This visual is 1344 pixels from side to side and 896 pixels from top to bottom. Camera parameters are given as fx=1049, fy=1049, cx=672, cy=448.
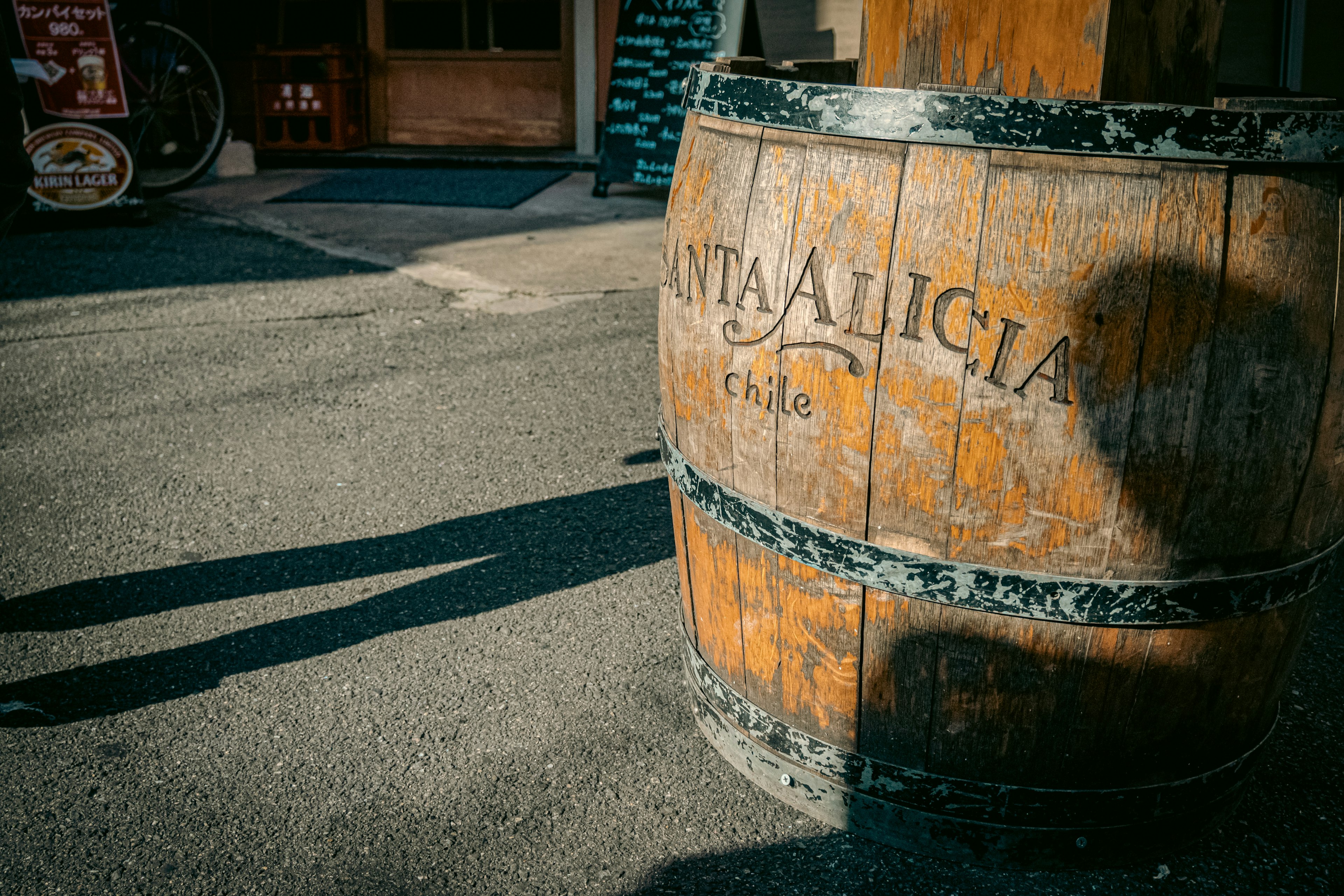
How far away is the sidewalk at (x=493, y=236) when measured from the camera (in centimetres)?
552

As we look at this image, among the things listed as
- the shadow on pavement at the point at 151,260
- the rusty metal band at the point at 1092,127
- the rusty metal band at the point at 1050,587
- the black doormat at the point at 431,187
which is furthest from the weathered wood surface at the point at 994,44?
the black doormat at the point at 431,187

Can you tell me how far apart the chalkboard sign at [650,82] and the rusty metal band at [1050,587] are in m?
5.67

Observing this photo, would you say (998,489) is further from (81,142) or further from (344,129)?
(344,129)

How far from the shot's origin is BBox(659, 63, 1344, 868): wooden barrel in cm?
147

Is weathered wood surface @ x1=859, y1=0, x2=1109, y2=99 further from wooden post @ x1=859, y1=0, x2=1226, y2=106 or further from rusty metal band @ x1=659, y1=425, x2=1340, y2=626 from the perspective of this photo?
rusty metal band @ x1=659, y1=425, x2=1340, y2=626

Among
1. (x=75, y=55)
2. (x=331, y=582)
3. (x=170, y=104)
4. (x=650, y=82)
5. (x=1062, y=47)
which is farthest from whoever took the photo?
(x=170, y=104)

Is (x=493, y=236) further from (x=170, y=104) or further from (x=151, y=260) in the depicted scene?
(x=170, y=104)

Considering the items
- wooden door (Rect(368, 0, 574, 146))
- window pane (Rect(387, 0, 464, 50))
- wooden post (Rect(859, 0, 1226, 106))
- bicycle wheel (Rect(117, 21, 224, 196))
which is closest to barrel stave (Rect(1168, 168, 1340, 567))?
wooden post (Rect(859, 0, 1226, 106))

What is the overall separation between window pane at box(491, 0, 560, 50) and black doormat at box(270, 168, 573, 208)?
117 centimetres

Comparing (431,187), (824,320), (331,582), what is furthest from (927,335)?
(431,187)

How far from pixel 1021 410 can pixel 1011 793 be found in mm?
690

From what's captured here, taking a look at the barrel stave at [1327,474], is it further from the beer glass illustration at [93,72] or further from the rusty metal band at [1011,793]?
the beer glass illustration at [93,72]

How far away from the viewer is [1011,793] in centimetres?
177

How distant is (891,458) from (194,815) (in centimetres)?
147
